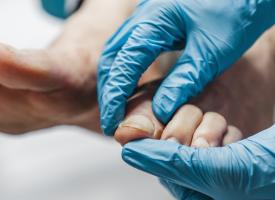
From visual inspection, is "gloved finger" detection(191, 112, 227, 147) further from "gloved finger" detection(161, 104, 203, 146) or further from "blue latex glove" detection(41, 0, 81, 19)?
"blue latex glove" detection(41, 0, 81, 19)

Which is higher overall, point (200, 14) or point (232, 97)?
point (200, 14)

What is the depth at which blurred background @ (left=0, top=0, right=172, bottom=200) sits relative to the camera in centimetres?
133

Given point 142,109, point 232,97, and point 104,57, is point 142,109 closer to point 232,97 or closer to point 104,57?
point 104,57

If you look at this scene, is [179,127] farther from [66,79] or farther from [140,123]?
[66,79]

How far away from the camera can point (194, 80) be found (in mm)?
867

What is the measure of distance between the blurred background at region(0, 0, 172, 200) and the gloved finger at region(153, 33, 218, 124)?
531mm

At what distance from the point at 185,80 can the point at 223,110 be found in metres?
0.17

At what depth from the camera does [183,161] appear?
75 centimetres

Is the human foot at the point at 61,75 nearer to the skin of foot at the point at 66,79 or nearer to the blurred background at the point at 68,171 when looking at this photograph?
the skin of foot at the point at 66,79

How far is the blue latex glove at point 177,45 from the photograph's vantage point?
86cm

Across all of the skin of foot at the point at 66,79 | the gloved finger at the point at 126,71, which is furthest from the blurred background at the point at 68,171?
the gloved finger at the point at 126,71

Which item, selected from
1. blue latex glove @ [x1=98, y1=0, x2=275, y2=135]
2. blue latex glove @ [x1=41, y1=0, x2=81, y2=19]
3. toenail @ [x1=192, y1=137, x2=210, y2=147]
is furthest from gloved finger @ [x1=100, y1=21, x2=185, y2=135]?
blue latex glove @ [x1=41, y1=0, x2=81, y2=19]

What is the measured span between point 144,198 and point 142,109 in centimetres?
52

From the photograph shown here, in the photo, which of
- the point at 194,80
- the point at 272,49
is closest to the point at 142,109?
the point at 194,80
